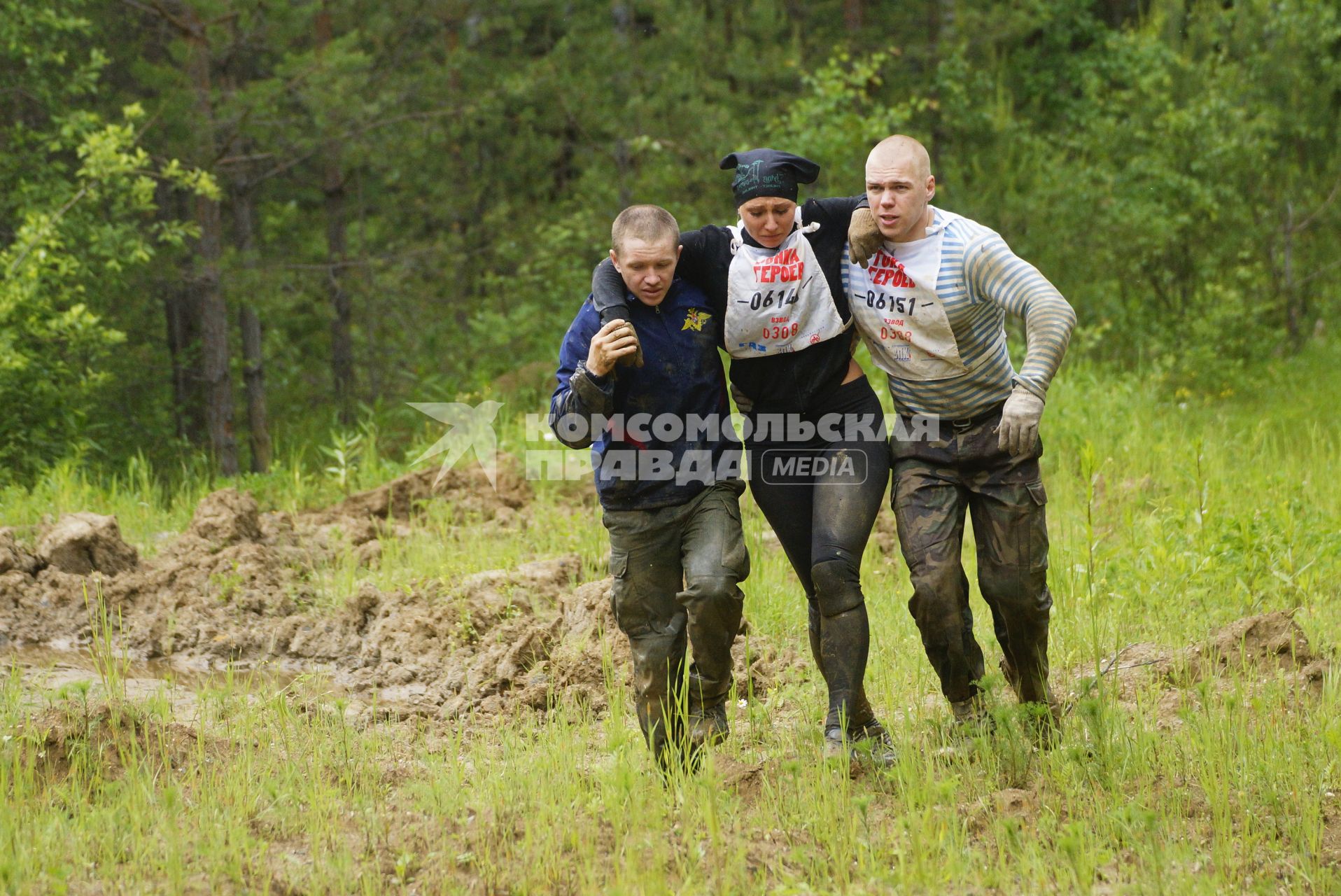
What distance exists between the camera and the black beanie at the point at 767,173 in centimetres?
436

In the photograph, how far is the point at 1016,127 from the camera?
53.3 feet

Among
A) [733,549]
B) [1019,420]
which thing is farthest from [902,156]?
[733,549]

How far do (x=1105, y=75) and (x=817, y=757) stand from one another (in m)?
17.8

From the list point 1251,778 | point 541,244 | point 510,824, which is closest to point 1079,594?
point 1251,778

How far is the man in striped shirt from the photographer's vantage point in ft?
14.0

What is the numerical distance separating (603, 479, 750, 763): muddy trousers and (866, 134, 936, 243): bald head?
42.4 inches

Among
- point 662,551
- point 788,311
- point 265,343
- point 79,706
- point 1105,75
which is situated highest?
point 1105,75

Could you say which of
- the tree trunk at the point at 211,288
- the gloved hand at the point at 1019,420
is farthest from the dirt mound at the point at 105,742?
the tree trunk at the point at 211,288

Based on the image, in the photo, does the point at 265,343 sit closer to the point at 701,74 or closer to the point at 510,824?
the point at 701,74

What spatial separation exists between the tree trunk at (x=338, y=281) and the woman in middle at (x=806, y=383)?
37.4 ft

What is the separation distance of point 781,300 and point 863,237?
1.13ft

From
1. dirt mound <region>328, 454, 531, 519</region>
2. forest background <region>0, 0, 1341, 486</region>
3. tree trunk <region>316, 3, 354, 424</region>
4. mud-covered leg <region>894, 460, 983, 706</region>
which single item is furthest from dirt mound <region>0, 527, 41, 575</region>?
tree trunk <region>316, 3, 354, 424</region>

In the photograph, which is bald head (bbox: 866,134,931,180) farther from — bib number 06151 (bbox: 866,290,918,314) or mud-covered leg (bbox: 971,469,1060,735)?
mud-covered leg (bbox: 971,469,1060,735)

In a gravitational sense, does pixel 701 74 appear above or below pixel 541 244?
above
